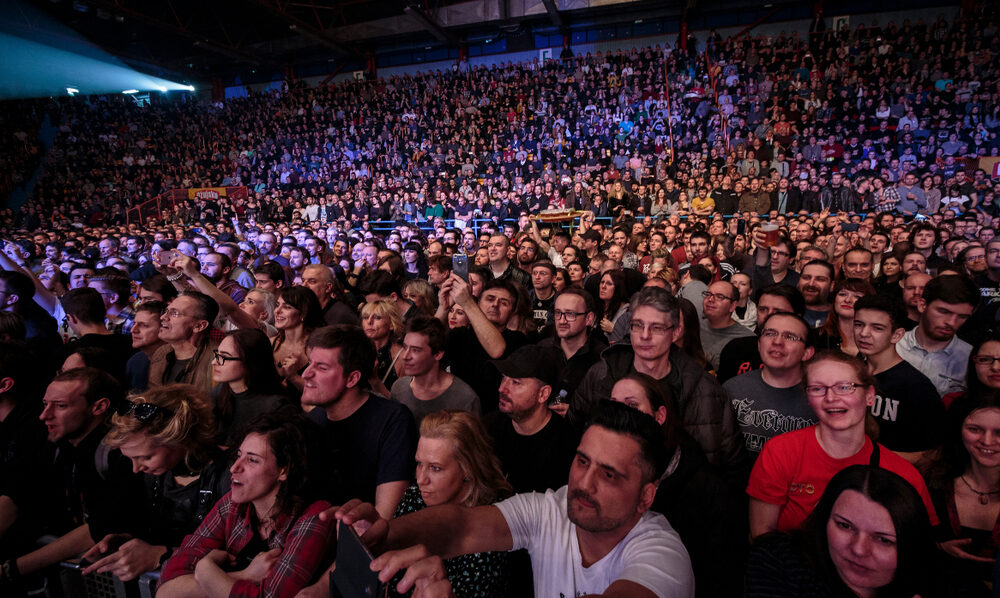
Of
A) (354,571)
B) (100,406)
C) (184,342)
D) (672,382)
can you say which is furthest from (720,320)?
(100,406)

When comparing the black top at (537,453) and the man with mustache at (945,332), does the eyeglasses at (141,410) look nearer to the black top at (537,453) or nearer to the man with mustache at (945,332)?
the black top at (537,453)

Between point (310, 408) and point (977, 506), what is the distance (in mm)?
3372

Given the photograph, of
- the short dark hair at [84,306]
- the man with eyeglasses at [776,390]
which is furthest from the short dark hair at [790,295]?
the short dark hair at [84,306]

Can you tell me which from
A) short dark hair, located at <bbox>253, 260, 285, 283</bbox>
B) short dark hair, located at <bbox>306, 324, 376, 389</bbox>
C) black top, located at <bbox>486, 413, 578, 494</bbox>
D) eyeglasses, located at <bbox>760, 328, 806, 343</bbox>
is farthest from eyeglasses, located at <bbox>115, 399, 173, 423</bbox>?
short dark hair, located at <bbox>253, 260, 285, 283</bbox>

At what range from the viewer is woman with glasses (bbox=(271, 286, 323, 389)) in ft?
13.5

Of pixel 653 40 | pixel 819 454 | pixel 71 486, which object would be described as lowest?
pixel 71 486

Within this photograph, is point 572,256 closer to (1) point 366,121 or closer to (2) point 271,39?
(1) point 366,121

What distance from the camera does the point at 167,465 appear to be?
2.51m

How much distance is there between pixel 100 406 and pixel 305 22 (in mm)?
25100

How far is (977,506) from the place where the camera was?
214cm

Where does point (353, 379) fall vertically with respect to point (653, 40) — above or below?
below

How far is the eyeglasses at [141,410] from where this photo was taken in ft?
8.00

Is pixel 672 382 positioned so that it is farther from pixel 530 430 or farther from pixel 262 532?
pixel 262 532

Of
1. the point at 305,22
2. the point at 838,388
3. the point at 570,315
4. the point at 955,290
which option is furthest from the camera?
the point at 305,22
